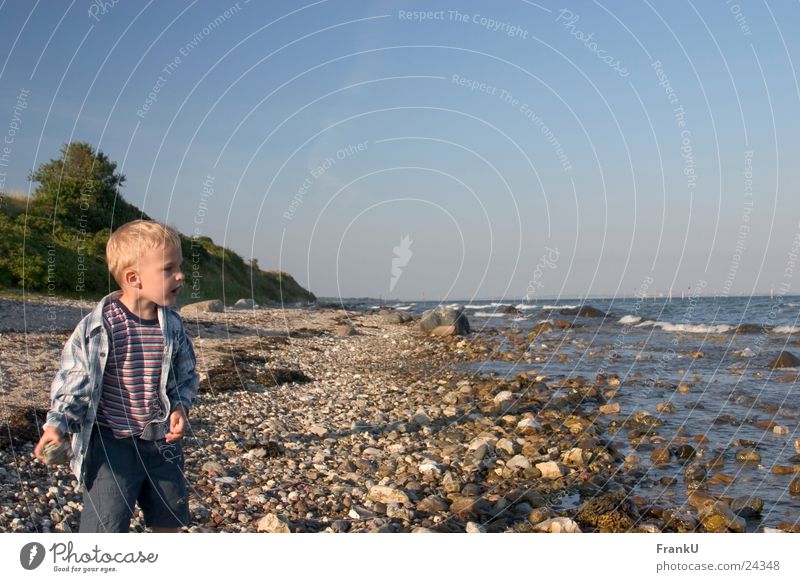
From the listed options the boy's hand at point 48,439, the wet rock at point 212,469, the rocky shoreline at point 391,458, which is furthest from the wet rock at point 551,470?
the boy's hand at point 48,439

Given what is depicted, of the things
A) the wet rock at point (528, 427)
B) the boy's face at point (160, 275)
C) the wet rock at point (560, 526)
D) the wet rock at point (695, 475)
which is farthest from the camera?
the wet rock at point (528, 427)

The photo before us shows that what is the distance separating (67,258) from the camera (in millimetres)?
32875

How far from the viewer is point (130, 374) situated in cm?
462

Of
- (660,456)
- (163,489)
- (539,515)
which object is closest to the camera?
(163,489)

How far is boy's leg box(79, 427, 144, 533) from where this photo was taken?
4.48 m

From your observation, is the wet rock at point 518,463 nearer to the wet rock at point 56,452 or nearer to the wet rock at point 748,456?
the wet rock at point 748,456

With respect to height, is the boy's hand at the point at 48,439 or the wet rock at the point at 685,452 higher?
the boy's hand at the point at 48,439

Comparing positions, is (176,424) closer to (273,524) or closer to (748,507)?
(273,524)

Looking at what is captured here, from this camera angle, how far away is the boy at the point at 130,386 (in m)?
4.42

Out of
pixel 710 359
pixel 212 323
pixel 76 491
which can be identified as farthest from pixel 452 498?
pixel 212 323

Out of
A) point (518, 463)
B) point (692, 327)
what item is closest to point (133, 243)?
point (518, 463)

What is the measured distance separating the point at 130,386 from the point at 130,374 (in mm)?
89

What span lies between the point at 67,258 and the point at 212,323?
382 inches

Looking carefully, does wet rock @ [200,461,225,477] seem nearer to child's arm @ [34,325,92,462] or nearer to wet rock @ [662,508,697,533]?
child's arm @ [34,325,92,462]
